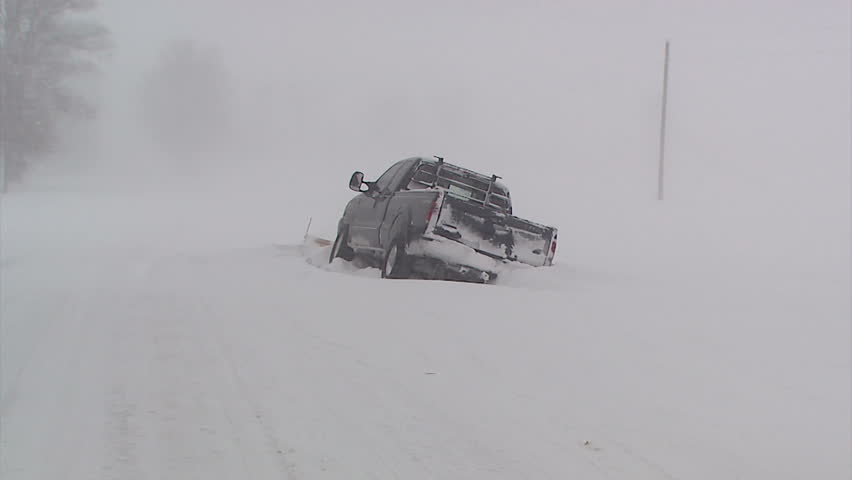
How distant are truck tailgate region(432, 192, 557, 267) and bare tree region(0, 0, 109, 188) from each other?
2927cm

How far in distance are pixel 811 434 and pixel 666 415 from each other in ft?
3.11

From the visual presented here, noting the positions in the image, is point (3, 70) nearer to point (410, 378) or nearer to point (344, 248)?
point (344, 248)

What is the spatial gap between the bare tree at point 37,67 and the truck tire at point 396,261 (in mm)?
28433

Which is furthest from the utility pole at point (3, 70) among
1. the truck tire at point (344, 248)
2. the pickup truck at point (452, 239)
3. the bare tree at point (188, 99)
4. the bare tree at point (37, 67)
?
the bare tree at point (188, 99)

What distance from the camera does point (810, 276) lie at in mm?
18328

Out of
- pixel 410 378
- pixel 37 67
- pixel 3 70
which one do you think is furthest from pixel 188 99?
pixel 410 378

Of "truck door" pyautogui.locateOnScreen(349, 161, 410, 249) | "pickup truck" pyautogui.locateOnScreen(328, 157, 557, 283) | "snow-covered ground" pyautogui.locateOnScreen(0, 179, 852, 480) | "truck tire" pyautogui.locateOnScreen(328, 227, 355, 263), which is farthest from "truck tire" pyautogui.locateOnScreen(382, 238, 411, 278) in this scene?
"truck tire" pyautogui.locateOnScreen(328, 227, 355, 263)

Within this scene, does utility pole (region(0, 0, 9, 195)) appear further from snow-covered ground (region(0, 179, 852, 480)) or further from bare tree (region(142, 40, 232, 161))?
bare tree (region(142, 40, 232, 161))

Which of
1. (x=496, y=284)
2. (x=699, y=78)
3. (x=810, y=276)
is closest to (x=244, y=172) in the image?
(x=699, y=78)

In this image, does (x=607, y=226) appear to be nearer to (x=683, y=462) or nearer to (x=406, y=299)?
(x=406, y=299)

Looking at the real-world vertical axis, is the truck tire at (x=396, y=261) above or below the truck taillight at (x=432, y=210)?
below

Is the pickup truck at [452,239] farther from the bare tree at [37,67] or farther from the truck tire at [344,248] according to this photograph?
the bare tree at [37,67]

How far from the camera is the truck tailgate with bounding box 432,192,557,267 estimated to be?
9945 millimetres

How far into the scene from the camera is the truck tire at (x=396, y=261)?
1018 cm
